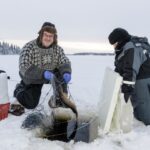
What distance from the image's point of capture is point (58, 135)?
18.5 ft

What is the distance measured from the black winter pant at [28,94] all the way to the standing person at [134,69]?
1.06 m

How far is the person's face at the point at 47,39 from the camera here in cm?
644

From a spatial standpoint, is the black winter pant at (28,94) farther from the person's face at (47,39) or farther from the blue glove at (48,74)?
the person's face at (47,39)

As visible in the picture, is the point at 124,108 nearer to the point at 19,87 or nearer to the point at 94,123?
the point at 94,123

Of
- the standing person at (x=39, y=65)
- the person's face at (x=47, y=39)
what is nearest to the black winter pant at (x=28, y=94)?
the standing person at (x=39, y=65)

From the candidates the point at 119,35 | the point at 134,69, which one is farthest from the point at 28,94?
the point at 134,69

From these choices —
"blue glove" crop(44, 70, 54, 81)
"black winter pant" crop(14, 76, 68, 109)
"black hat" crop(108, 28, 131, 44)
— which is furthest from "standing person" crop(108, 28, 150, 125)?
"black winter pant" crop(14, 76, 68, 109)

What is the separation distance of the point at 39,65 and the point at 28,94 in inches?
18.6

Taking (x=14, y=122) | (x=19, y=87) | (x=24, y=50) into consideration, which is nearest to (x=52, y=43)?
(x=24, y=50)

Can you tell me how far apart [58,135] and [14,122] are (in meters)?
0.60

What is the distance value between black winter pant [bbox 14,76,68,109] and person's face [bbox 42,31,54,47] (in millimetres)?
670

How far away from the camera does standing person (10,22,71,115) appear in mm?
6445

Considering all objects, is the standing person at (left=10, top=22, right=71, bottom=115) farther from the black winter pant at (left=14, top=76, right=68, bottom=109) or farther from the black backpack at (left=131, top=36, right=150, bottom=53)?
the black backpack at (left=131, top=36, right=150, bottom=53)

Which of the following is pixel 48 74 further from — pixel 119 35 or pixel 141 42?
pixel 141 42
